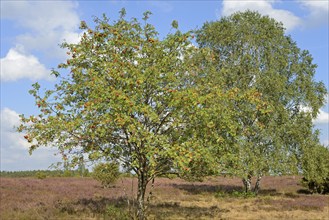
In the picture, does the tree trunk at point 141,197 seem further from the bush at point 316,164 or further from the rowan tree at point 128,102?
the bush at point 316,164

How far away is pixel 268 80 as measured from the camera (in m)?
35.2

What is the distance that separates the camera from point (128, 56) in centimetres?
1667

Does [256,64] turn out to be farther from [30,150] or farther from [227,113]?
[30,150]

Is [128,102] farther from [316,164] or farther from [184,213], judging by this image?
[316,164]

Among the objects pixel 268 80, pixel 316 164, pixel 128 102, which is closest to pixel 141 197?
pixel 128 102

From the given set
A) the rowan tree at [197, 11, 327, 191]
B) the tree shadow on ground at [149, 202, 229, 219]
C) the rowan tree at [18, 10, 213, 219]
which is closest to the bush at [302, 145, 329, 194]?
the rowan tree at [197, 11, 327, 191]

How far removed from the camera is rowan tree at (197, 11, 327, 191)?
34.3m

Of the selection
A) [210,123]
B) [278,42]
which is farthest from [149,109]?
[278,42]

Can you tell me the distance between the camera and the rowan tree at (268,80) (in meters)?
34.3

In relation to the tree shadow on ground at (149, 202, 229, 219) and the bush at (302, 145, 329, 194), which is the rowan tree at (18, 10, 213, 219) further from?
the bush at (302, 145, 329, 194)

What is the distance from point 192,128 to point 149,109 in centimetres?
255

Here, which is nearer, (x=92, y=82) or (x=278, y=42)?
(x=92, y=82)

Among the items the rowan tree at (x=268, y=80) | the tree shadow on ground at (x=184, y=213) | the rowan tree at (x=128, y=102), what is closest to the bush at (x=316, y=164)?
the rowan tree at (x=268, y=80)

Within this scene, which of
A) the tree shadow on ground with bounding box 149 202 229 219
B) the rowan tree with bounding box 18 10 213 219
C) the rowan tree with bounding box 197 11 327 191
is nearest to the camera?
the rowan tree with bounding box 18 10 213 219
